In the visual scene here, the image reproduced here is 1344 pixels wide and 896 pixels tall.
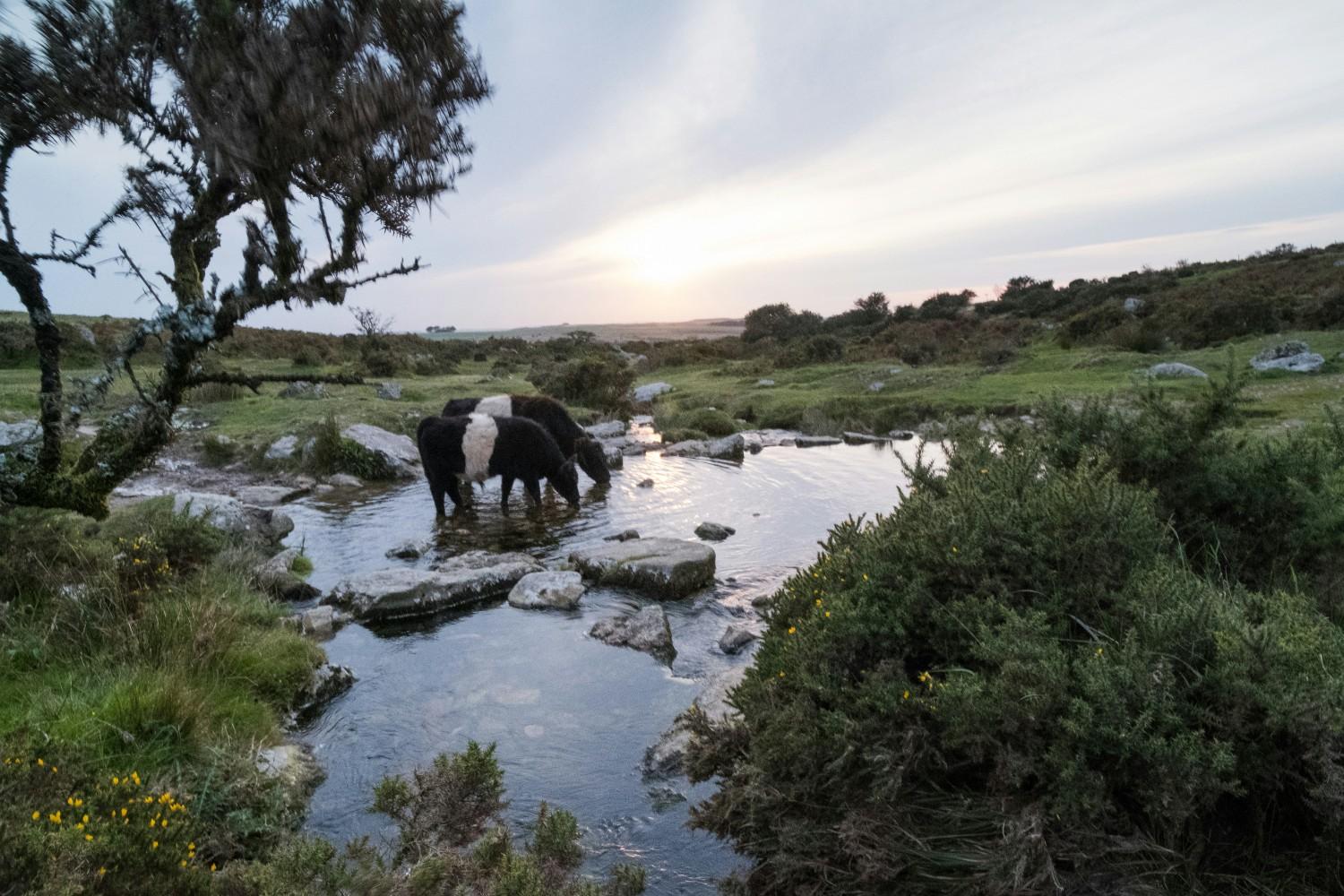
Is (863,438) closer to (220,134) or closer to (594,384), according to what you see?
(594,384)

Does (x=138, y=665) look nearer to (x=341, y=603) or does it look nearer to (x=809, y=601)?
(x=341, y=603)

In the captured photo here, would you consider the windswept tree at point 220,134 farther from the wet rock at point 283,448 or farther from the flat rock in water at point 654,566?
the wet rock at point 283,448

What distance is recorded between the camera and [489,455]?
13.5 metres

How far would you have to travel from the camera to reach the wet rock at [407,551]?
34.7 ft

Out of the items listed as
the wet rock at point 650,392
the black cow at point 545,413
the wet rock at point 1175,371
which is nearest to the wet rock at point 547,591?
the black cow at point 545,413

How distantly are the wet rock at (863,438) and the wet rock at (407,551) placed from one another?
12826 mm

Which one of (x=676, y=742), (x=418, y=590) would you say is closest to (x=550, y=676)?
(x=676, y=742)

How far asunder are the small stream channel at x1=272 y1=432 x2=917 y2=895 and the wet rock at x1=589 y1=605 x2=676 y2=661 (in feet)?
0.45

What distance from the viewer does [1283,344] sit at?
20328mm

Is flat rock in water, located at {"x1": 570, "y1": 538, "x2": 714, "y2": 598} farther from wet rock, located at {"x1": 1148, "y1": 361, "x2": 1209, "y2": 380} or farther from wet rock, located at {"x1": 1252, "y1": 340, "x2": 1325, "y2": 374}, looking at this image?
wet rock, located at {"x1": 1252, "y1": 340, "x2": 1325, "y2": 374}

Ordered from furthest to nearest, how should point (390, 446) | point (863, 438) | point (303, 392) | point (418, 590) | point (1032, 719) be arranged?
point (303, 392) < point (863, 438) < point (390, 446) < point (418, 590) < point (1032, 719)

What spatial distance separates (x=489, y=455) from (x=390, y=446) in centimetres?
473

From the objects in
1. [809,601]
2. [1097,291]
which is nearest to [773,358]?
[1097,291]

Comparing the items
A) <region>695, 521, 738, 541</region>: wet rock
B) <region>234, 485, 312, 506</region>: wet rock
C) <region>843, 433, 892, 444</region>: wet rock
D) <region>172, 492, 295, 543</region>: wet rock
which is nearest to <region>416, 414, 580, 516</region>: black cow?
<region>172, 492, 295, 543</region>: wet rock
